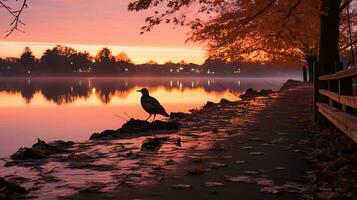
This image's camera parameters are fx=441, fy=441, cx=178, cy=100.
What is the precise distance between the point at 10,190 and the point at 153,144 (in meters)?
4.33

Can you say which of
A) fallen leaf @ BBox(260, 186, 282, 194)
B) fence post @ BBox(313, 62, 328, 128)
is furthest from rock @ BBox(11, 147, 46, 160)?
fence post @ BBox(313, 62, 328, 128)

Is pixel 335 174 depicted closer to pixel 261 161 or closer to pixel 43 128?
pixel 261 161

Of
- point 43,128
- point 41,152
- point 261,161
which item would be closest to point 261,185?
point 261,161

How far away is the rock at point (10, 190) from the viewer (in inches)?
201

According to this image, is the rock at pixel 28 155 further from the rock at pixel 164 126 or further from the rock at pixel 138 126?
the rock at pixel 164 126

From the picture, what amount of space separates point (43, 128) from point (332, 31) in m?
19.6

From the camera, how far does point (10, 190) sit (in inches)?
207

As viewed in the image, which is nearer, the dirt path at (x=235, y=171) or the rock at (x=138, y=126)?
the dirt path at (x=235, y=171)

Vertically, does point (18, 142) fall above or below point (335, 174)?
below

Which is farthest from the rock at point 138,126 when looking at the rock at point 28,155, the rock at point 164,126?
the rock at point 28,155

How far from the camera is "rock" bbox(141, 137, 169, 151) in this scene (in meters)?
8.78

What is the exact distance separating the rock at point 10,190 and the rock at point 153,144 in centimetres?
354

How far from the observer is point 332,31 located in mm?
13508

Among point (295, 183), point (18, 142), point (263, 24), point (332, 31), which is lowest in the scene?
point (18, 142)
